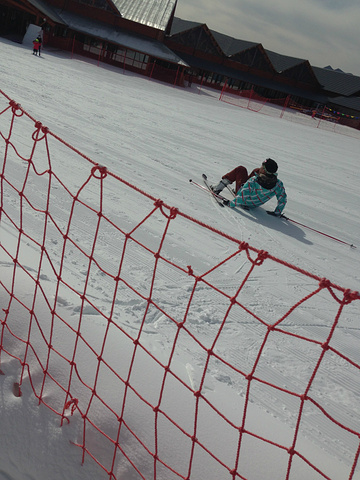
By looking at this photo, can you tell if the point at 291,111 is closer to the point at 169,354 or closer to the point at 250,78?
the point at 250,78

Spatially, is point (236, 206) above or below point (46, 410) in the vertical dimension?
above

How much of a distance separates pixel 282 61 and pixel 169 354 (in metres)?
39.7

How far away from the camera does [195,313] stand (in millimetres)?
3457

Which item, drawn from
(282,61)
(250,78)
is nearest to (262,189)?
(250,78)

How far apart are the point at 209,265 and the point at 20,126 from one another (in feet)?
14.5

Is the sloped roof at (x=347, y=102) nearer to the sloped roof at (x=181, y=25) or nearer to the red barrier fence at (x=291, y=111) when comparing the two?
the red barrier fence at (x=291, y=111)

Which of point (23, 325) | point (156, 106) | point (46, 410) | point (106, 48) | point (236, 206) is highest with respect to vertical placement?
point (106, 48)

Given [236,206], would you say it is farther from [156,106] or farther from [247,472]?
[156,106]

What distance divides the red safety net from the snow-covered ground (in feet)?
0.04

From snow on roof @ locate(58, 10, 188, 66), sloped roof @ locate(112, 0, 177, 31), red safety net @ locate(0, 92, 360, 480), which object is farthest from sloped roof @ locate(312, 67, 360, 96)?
red safety net @ locate(0, 92, 360, 480)

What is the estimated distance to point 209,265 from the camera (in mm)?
4324

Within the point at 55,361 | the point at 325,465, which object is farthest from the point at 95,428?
the point at 325,465

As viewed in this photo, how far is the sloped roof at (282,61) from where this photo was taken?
36.2 meters

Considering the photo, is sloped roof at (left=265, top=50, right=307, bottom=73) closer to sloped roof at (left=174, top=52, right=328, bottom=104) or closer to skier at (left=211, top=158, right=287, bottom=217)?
sloped roof at (left=174, top=52, right=328, bottom=104)
